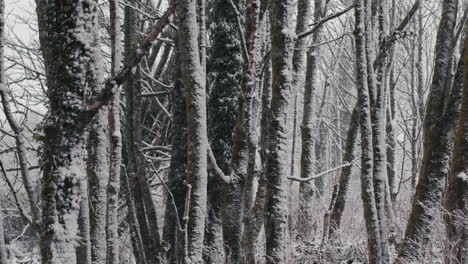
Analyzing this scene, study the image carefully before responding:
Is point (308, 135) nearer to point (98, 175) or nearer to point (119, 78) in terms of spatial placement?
point (98, 175)

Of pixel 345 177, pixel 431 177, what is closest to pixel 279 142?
pixel 431 177

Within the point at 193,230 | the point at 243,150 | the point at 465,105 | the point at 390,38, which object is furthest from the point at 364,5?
the point at 193,230

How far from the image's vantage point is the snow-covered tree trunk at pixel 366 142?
16.7ft

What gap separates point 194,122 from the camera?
3.53m

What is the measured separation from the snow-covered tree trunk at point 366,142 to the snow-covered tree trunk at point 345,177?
2624mm

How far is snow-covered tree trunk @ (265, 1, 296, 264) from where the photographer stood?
10.9 ft

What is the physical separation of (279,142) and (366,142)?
2.16m

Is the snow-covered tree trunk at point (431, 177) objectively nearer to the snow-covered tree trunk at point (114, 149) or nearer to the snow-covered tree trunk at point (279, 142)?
the snow-covered tree trunk at point (279, 142)

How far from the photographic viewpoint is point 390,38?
19.0 feet

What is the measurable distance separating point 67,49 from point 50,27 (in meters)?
0.11

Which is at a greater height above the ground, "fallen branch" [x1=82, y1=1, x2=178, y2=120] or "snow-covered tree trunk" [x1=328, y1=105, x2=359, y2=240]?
"fallen branch" [x1=82, y1=1, x2=178, y2=120]

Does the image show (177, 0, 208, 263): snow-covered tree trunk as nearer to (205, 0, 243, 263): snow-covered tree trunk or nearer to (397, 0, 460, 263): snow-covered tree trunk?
(397, 0, 460, 263): snow-covered tree trunk

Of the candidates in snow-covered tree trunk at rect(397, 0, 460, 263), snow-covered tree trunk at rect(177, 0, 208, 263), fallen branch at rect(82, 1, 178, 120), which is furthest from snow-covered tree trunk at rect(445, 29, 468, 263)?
fallen branch at rect(82, 1, 178, 120)

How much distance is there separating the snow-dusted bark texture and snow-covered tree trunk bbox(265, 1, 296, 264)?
1887 mm
